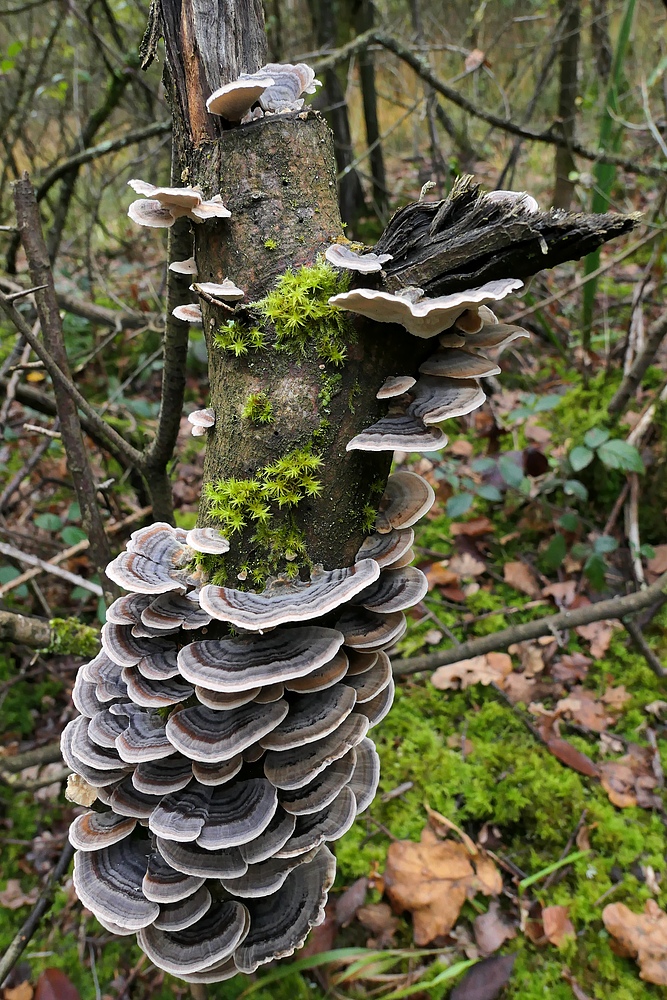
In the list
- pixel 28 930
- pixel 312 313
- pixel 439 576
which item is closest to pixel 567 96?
pixel 439 576

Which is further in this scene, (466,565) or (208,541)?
(466,565)

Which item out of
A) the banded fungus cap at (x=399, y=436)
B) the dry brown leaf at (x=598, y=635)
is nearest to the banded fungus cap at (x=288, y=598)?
the banded fungus cap at (x=399, y=436)

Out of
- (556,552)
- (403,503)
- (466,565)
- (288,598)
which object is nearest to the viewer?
(288,598)

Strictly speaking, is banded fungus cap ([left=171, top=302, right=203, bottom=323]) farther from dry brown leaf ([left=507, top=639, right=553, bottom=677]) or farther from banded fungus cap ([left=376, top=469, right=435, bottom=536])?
dry brown leaf ([left=507, top=639, right=553, bottom=677])

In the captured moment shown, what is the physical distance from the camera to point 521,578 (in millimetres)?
4543

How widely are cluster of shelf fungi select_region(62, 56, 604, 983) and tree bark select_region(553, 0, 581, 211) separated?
20.0ft

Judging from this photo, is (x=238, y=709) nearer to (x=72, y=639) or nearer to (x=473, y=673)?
(x=72, y=639)

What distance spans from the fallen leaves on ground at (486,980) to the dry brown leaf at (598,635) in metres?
1.97

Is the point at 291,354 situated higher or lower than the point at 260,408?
higher

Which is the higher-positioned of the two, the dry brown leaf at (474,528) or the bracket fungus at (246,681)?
the bracket fungus at (246,681)

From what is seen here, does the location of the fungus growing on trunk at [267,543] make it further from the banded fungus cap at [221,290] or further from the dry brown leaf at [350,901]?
the dry brown leaf at [350,901]

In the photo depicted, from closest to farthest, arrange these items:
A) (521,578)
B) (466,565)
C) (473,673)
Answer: (473,673), (521,578), (466,565)

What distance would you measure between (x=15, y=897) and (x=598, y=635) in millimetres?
3858

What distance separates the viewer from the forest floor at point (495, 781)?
2.77 m
